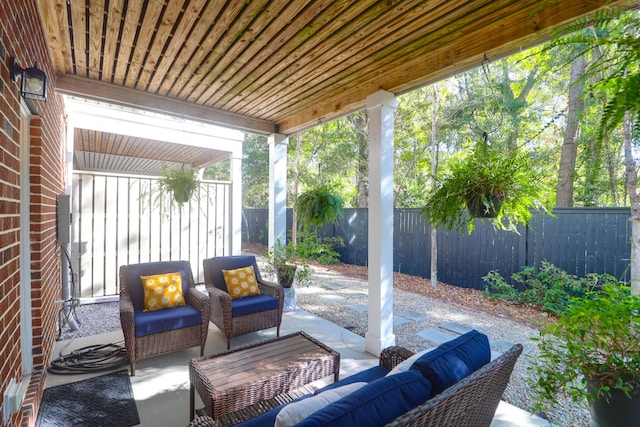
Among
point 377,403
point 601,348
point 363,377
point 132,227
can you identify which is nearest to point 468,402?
point 377,403

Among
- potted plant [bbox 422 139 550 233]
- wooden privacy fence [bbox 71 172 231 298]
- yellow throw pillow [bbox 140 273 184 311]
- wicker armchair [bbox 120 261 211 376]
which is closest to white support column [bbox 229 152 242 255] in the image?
wooden privacy fence [bbox 71 172 231 298]

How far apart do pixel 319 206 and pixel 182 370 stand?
2.30m

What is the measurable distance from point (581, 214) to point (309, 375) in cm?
437

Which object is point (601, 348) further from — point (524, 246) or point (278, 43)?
point (524, 246)

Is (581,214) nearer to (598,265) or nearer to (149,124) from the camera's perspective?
(598,265)

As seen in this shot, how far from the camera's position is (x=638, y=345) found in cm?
156

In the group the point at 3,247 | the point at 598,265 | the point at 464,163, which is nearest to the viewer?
the point at 3,247

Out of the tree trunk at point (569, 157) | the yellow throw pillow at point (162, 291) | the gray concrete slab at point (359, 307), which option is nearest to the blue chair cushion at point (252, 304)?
the yellow throw pillow at point (162, 291)

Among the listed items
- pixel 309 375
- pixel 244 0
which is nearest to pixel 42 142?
pixel 244 0

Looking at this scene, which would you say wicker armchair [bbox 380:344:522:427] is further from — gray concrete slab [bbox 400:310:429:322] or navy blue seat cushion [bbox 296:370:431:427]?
gray concrete slab [bbox 400:310:429:322]

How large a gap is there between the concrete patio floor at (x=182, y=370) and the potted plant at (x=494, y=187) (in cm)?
141

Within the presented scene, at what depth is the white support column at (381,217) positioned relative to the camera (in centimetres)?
309

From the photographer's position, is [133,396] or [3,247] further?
[133,396]

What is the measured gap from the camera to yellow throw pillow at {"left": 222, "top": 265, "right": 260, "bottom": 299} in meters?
3.60
